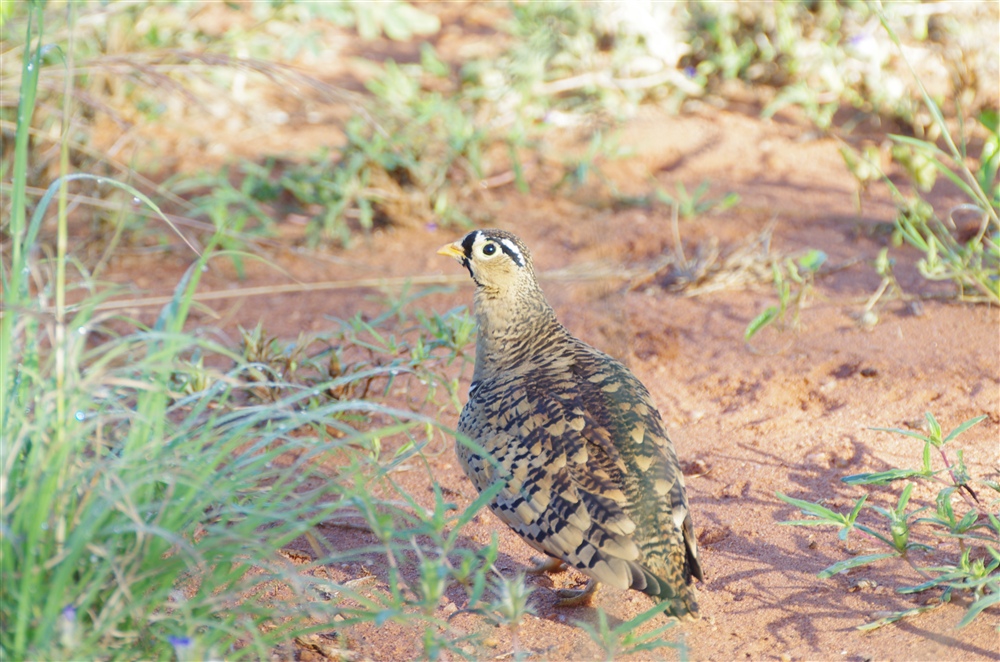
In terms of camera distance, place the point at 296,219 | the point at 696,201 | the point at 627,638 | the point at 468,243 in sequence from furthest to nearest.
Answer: the point at 296,219
the point at 696,201
the point at 468,243
the point at 627,638

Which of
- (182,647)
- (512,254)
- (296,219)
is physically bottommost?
(296,219)

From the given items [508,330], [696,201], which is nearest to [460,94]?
[696,201]

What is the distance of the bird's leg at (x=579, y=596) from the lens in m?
3.08

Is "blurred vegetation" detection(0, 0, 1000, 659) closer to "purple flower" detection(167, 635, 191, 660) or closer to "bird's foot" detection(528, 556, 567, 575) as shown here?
"purple flower" detection(167, 635, 191, 660)

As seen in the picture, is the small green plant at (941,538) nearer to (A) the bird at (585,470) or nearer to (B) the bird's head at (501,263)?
(A) the bird at (585,470)

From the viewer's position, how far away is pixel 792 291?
16.1ft

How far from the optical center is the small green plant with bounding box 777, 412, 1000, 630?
105 inches

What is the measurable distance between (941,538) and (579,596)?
1220 mm

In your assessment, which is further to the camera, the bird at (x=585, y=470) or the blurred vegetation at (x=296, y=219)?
the bird at (x=585, y=470)

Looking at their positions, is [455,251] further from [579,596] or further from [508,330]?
[579,596]

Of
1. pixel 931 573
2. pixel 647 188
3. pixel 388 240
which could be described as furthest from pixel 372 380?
pixel 647 188

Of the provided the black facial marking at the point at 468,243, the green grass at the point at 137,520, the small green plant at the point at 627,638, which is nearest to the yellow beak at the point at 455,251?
the black facial marking at the point at 468,243

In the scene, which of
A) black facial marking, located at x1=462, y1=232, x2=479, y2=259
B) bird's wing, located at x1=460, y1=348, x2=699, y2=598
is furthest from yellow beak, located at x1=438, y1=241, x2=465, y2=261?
bird's wing, located at x1=460, y1=348, x2=699, y2=598

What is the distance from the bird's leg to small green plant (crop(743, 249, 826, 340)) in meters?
1.48
